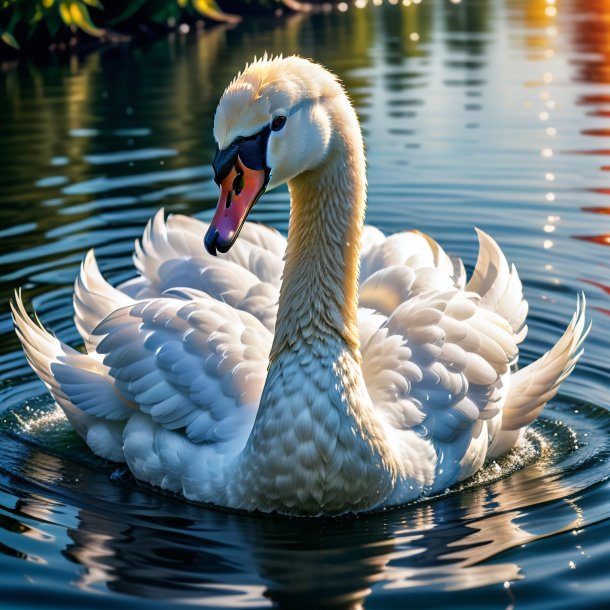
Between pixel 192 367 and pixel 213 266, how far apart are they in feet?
3.91

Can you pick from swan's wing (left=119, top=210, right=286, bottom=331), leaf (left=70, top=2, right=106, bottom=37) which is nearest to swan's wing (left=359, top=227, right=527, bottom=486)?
swan's wing (left=119, top=210, right=286, bottom=331)

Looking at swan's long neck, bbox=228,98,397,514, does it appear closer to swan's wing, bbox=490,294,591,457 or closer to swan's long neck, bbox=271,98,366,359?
swan's long neck, bbox=271,98,366,359

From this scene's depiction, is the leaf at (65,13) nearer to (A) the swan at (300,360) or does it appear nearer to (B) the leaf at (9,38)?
(B) the leaf at (9,38)

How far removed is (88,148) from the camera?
15.1m

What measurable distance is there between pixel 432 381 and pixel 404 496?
61 cm

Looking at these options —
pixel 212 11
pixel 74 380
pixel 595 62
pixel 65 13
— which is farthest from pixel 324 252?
pixel 212 11

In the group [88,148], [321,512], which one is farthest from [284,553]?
[88,148]

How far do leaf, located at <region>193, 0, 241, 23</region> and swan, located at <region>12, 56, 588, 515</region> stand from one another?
74.9ft

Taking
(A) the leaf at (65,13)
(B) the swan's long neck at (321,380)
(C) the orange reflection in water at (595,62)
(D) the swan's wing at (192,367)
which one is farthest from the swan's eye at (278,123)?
(A) the leaf at (65,13)

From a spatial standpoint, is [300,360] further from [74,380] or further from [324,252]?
[74,380]

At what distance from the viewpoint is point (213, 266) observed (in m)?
7.35

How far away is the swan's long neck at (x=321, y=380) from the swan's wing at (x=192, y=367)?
1.00 feet

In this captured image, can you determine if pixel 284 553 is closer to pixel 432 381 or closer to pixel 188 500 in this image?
pixel 188 500

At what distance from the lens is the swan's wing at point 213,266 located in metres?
7.19
